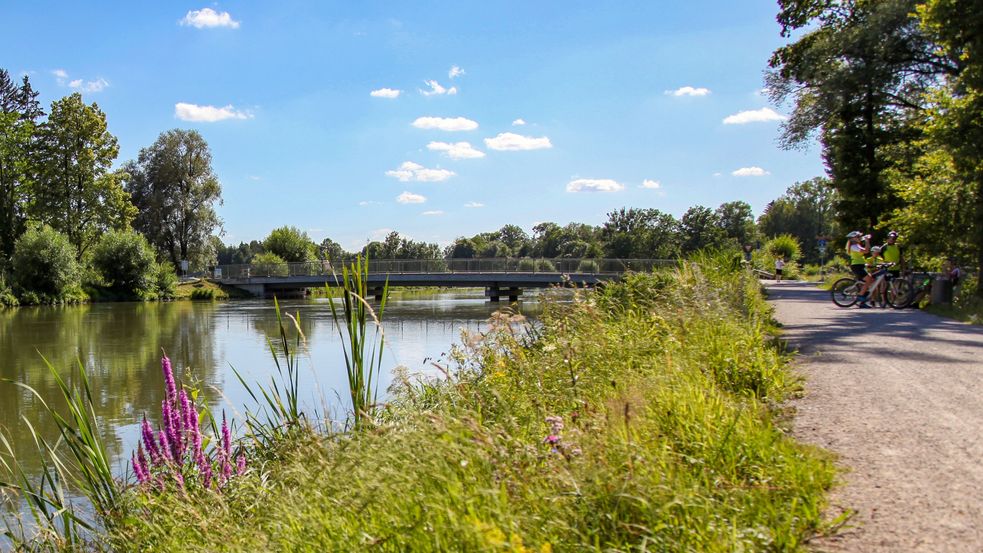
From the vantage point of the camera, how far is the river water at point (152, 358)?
377 inches

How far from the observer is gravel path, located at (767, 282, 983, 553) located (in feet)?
9.24

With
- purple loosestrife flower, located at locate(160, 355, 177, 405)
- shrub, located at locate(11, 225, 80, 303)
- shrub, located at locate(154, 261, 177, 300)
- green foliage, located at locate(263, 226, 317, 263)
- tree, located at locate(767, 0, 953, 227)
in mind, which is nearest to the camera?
purple loosestrife flower, located at locate(160, 355, 177, 405)

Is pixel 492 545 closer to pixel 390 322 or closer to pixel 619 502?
pixel 619 502

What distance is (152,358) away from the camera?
1706 centimetres

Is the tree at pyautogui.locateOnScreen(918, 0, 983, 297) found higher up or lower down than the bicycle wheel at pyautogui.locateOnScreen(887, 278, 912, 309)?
higher up

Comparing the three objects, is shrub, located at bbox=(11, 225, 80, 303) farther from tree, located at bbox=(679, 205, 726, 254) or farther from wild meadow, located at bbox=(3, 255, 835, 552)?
tree, located at bbox=(679, 205, 726, 254)

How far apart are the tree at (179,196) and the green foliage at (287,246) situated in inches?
575

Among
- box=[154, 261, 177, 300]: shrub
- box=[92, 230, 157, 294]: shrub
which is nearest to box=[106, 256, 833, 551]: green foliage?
box=[92, 230, 157, 294]: shrub

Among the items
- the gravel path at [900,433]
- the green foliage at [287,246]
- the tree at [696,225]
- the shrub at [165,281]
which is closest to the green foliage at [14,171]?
the shrub at [165,281]

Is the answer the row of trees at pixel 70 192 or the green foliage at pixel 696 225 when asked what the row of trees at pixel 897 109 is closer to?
the row of trees at pixel 70 192

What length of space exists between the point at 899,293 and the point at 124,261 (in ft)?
144

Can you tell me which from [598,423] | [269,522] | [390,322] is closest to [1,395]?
[269,522]

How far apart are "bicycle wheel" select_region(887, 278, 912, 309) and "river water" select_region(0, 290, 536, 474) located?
7778 mm

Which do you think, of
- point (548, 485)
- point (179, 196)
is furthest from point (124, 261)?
point (548, 485)
